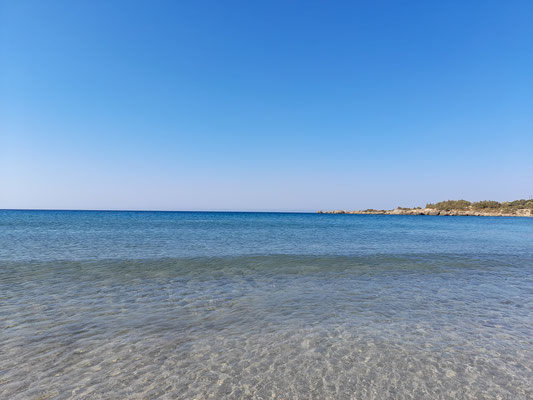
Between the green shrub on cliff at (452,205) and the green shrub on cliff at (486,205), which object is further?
the green shrub on cliff at (452,205)

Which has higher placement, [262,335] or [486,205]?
[486,205]

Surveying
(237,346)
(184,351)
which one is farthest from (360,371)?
(184,351)

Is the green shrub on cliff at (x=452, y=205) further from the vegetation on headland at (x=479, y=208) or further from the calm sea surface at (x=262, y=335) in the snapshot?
the calm sea surface at (x=262, y=335)

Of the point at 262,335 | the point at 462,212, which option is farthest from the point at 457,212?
the point at 262,335

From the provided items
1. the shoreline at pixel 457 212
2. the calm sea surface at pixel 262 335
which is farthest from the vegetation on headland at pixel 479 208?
the calm sea surface at pixel 262 335

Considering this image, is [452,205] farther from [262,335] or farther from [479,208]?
[262,335]

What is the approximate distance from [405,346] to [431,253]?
1927cm

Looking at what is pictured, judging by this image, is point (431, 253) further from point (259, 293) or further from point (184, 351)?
point (184, 351)

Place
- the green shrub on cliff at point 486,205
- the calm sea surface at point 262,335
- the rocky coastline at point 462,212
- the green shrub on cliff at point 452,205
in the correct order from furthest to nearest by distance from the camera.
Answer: the green shrub on cliff at point 452,205 → the green shrub on cliff at point 486,205 → the rocky coastline at point 462,212 → the calm sea surface at point 262,335

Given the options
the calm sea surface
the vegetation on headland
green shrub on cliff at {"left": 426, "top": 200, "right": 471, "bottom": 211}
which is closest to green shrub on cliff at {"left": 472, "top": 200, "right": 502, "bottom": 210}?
the vegetation on headland

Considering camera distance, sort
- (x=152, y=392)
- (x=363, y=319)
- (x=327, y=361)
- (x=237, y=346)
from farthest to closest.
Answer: (x=363, y=319), (x=237, y=346), (x=327, y=361), (x=152, y=392)

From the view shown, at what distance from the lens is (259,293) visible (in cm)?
1126

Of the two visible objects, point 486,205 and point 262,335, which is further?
point 486,205

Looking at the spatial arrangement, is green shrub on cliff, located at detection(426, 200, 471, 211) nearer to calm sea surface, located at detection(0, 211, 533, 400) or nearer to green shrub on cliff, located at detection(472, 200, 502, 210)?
green shrub on cliff, located at detection(472, 200, 502, 210)
